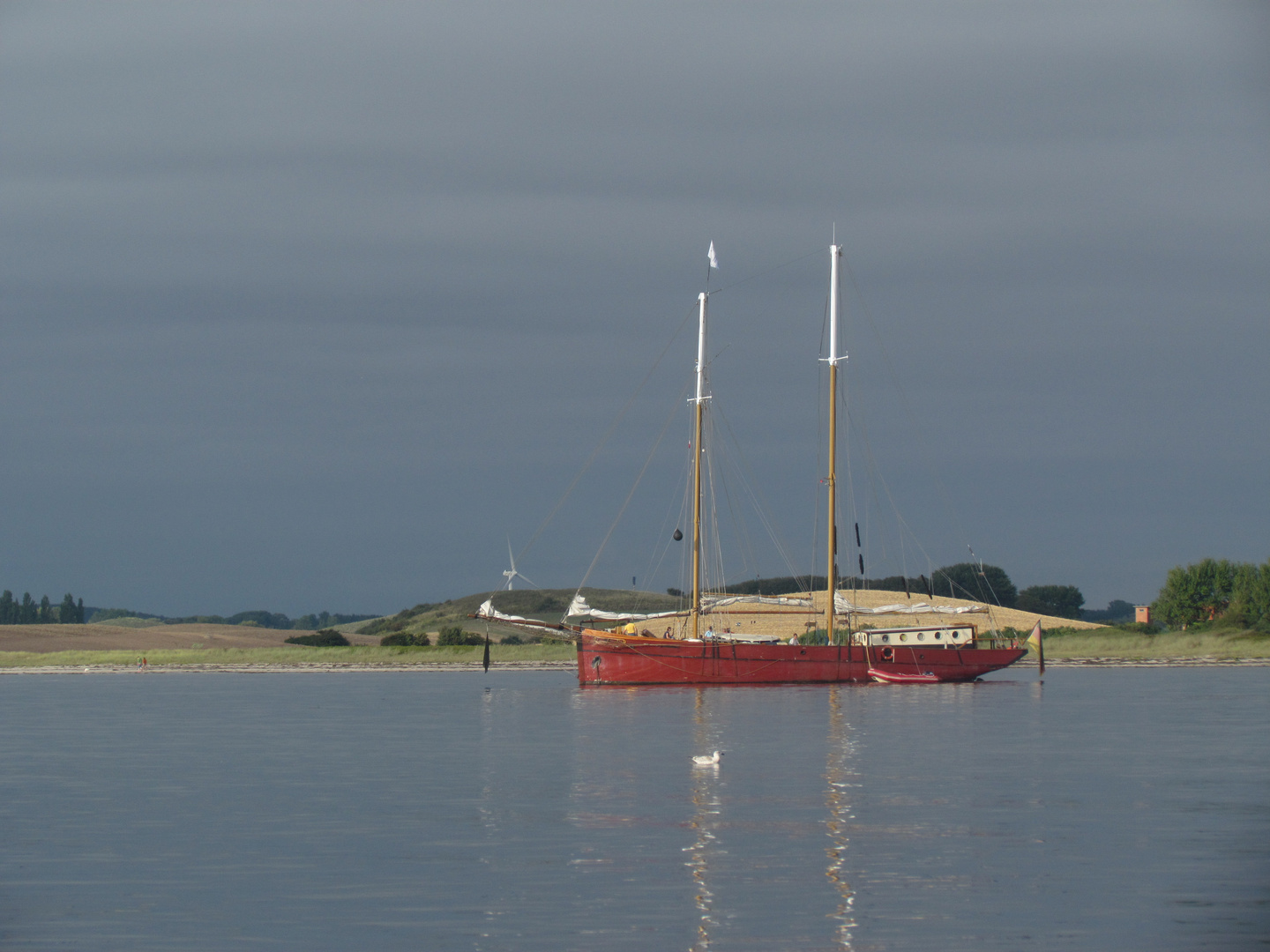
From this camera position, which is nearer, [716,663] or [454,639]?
[716,663]

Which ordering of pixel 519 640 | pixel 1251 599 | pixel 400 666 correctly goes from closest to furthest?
1. pixel 400 666
2. pixel 1251 599
3. pixel 519 640

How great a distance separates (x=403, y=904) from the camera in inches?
859

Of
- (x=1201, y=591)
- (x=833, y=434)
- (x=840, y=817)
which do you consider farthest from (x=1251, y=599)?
(x=840, y=817)

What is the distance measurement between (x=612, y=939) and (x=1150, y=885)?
28.8 feet

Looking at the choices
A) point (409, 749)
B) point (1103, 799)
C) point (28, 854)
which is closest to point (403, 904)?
point (28, 854)

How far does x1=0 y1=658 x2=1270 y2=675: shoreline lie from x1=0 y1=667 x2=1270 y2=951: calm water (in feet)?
201

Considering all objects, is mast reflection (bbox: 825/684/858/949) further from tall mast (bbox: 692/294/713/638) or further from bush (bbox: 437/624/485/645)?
bush (bbox: 437/624/485/645)

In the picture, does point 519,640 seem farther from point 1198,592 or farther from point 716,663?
point 716,663

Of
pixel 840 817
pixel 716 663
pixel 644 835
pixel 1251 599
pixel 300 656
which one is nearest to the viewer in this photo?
pixel 644 835

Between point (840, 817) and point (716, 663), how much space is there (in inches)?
2118

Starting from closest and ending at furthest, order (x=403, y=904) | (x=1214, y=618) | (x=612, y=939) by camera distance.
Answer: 1. (x=612, y=939)
2. (x=403, y=904)
3. (x=1214, y=618)

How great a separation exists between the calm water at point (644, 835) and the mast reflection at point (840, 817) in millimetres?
113

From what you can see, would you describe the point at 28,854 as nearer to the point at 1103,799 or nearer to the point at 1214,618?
the point at 1103,799

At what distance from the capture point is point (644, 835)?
27844mm
